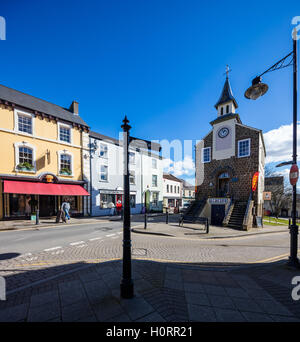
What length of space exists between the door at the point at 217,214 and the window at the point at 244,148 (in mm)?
5896

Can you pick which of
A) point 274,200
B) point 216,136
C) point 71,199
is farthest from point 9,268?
point 274,200

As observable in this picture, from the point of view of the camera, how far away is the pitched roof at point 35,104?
→ 15.3 m

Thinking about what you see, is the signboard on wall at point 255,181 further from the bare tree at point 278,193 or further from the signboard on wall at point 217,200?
the bare tree at point 278,193

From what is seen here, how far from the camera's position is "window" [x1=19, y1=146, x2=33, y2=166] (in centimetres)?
1515

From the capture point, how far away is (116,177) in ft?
74.6

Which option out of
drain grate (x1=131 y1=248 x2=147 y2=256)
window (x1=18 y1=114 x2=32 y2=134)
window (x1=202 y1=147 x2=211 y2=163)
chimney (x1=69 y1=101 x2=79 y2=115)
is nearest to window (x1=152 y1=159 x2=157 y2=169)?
window (x1=202 y1=147 x2=211 y2=163)

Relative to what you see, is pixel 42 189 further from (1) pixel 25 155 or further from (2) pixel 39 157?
(1) pixel 25 155

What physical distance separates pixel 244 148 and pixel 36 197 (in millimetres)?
22079

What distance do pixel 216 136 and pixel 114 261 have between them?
59.5 ft

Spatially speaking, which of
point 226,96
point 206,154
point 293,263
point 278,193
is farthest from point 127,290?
point 278,193

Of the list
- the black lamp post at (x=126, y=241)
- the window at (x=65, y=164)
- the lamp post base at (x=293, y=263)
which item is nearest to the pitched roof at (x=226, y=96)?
the lamp post base at (x=293, y=263)

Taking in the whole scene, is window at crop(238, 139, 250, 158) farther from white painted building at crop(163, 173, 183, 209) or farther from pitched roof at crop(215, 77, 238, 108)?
white painted building at crop(163, 173, 183, 209)

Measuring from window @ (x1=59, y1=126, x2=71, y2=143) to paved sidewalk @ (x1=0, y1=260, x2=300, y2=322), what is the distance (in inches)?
662

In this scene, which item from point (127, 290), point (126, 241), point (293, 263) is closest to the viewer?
point (127, 290)
